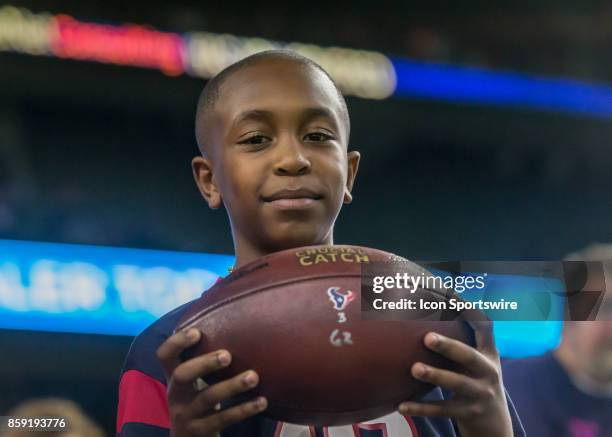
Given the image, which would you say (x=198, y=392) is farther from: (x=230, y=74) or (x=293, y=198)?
(x=230, y=74)

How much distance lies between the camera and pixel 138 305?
404 centimetres

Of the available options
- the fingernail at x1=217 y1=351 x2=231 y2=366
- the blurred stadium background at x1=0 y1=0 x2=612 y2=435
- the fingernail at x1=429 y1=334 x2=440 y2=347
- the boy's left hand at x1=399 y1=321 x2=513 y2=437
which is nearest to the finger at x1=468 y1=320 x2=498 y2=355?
the boy's left hand at x1=399 y1=321 x2=513 y2=437

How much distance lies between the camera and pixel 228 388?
1056 mm

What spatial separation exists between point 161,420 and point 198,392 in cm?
22

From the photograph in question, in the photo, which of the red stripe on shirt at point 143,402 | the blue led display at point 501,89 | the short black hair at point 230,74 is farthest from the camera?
the blue led display at point 501,89

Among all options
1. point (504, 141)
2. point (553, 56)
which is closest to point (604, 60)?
point (553, 56)

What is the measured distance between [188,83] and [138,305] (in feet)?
4.28

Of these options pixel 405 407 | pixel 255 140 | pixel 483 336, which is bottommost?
pixel 405 407

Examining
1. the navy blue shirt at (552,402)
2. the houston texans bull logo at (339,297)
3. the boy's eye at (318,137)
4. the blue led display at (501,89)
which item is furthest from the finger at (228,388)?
the blue led display at (501,89)

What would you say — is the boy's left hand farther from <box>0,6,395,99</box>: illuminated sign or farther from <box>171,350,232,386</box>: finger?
<box>0,6,395,99</box>: illuminated sign

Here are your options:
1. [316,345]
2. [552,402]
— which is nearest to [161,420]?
[316,345]

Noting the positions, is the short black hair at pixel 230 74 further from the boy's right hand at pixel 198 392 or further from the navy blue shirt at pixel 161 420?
the boy's right hand at pixel 198 392

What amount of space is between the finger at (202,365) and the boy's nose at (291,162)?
1.27 ft

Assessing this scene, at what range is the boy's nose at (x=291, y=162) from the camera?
138cm
